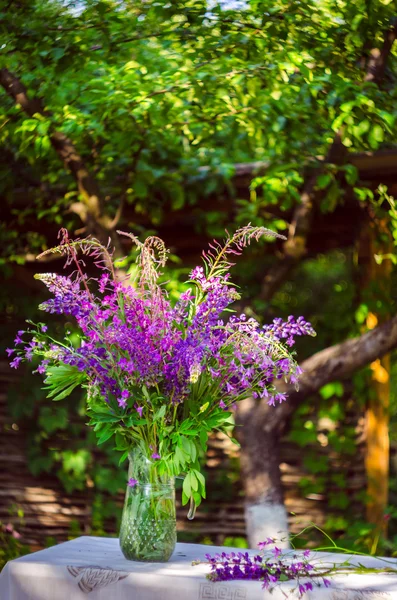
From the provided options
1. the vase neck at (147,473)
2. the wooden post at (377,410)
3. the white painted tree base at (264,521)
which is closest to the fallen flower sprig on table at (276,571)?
the vase neck at (147,473)

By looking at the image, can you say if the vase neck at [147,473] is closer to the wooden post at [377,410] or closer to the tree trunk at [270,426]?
the tree trunk at [270,426]

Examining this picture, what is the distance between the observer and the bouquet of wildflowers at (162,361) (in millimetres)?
1992

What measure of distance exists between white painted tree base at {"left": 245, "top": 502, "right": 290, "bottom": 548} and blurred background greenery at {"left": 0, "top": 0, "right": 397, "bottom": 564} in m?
0.13

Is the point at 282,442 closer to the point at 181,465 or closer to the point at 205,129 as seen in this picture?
the point at 205,129

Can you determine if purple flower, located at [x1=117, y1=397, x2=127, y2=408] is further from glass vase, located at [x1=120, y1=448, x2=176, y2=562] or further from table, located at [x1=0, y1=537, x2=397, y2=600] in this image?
table, located at [x1=0, y1=537, x2=397, y2=600]

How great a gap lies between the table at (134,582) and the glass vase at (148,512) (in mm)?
38

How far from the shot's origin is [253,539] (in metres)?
3.83

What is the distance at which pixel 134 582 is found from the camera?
1959 millimetres

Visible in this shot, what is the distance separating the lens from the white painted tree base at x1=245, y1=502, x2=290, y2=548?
12.5ft

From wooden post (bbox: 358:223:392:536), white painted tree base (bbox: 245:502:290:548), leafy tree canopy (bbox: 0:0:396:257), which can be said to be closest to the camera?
leafy tree canopy (bbox: 0:0:396:257)

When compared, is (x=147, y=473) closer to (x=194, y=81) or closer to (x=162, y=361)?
(x=162, y=361)

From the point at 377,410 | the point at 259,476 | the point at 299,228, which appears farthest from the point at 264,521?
the point at 299,228

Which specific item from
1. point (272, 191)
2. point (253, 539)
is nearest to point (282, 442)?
point (253, 539)

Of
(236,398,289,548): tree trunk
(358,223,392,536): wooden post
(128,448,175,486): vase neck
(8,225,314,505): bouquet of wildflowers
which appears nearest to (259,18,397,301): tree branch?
(358,223,392,536): wooden post
